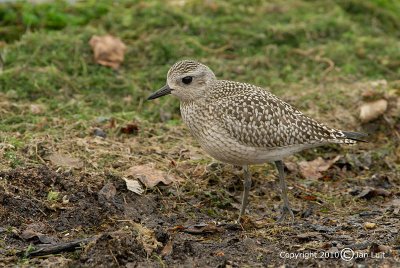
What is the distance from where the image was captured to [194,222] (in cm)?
827

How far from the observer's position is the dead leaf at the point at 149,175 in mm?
8695

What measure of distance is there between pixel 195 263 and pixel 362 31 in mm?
8844

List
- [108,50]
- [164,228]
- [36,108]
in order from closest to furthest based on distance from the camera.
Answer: [164,228], [36,108], [108,50]

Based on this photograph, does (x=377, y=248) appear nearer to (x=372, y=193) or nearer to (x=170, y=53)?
(x=372, y=193)

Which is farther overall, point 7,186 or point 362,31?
point 362,31

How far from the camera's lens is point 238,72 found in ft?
40.8

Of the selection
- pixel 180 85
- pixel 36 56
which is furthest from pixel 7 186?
pixel 36 56

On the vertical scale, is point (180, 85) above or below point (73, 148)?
above

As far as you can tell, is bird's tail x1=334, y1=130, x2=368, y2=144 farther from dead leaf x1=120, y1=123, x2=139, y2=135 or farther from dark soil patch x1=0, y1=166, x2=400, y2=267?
dead leaf x1=120, y1=123, x2=139, y2=135

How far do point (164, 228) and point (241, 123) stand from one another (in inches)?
56.9

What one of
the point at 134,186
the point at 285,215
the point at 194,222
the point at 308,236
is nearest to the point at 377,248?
the point at 308,236

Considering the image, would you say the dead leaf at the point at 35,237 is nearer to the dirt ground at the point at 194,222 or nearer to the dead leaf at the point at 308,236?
the dirt ground at the point at 194,222

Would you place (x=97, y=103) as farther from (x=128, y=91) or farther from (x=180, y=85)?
(x=180, y=85)

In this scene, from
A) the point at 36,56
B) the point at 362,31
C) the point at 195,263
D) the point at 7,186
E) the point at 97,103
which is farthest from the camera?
the point at 362,31
